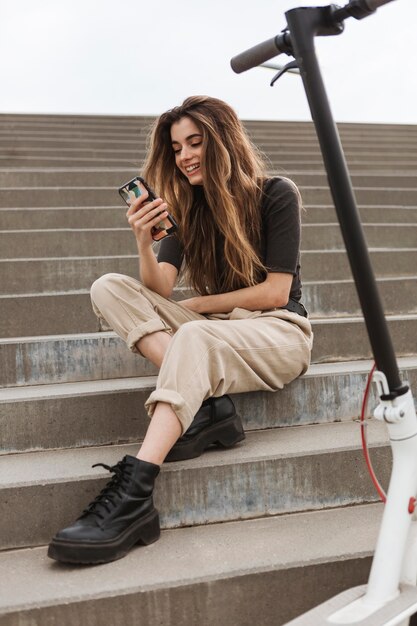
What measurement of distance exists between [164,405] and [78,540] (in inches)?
14.8

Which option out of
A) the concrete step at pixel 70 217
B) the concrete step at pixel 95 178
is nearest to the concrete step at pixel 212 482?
the concrete step at pixel 70 217

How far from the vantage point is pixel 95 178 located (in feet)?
13.9

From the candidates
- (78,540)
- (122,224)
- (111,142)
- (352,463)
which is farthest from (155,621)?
(111,142)

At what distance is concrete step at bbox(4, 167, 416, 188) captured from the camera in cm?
410

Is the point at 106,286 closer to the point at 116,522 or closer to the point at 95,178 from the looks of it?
the point at 116,522

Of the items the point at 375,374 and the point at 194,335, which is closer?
the point at 375,374

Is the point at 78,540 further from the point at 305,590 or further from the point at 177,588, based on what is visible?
the point at 305,590

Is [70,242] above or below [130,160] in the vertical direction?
below

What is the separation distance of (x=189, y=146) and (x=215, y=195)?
181mm

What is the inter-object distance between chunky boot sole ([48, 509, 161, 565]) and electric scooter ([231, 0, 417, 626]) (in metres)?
0.48

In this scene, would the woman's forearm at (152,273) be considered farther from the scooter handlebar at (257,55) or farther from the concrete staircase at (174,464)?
the scooter handlebar at (257,55)

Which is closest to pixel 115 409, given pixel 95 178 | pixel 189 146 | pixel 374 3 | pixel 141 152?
pixel 189 146

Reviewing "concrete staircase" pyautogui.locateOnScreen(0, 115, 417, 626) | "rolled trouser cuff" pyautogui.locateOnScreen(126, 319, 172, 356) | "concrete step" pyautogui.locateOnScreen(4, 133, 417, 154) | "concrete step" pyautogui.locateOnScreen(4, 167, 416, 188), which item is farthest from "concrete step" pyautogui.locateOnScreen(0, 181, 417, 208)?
"rolled trouser cuff" pyautogui.locateOnScreen(126, 319, 172, 356)

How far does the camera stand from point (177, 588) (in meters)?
1.44
